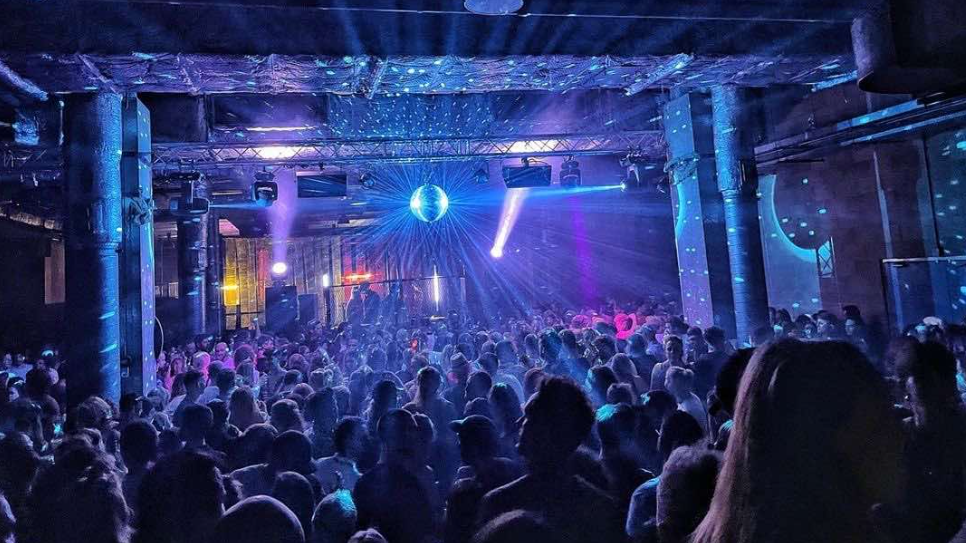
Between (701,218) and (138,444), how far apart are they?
742 cm

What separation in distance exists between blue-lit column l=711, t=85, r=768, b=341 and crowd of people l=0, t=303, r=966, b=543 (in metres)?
3.12

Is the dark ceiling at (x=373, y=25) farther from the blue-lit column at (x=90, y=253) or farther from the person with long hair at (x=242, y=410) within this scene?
the person with long hair at (x=242, y=410)

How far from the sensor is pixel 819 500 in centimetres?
121

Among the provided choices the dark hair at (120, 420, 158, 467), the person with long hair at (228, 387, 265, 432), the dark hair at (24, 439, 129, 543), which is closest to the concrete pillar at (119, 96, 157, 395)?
the person with long hair at (228, 387, 265, 432)

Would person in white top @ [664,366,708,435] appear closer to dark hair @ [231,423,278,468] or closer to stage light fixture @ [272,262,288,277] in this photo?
dark hair @ [231,423,278,468]

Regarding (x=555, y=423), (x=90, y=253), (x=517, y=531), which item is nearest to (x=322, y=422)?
(x=555, y=423)

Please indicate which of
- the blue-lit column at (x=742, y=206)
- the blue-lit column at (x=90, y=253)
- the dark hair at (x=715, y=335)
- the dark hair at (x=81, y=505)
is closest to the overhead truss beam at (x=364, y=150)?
the blue-lit column at (x=742, y=206)

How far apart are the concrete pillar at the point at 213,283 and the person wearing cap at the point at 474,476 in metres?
13.3

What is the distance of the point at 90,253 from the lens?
603cm

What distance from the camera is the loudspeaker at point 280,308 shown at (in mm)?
15234

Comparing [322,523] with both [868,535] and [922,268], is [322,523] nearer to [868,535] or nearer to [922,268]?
[868,535]

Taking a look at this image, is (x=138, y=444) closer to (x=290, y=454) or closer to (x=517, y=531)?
(x=290, y=454)

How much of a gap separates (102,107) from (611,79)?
617 cm

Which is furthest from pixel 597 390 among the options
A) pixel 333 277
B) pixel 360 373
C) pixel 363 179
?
pixel 333 277
